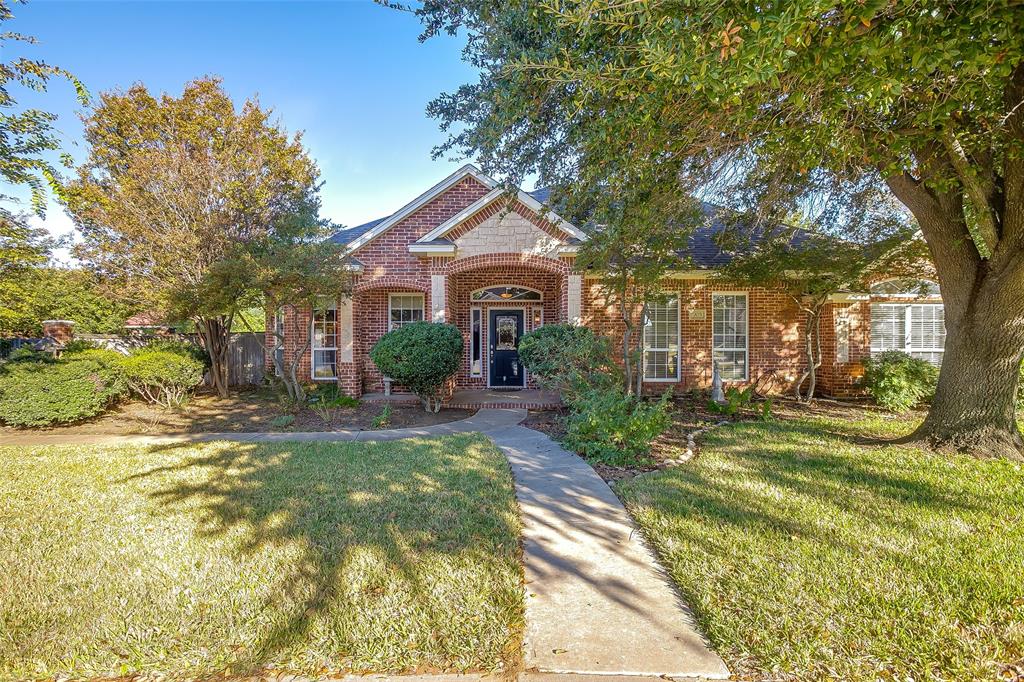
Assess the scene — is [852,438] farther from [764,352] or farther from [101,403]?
[101,403]

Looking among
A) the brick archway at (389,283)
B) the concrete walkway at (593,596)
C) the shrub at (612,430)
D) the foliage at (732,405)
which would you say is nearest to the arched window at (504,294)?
the brick archway at (389,283)

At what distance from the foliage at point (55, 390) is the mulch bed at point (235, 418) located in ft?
1.01

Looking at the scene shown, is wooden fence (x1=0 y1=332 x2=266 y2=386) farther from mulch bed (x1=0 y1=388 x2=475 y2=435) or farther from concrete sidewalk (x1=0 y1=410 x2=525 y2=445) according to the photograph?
concrete sidewalk (x1=0 y1=410 x2=525 y2=445)

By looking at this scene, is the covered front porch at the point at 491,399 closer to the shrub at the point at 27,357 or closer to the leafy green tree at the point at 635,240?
the leafy green tree at the point at 635,240

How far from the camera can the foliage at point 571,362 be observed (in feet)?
26.0

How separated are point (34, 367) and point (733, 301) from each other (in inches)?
609

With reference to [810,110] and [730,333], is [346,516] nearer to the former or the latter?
[810,110]

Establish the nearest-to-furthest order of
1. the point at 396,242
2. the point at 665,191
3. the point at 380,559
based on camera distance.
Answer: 1. the point at 380,559
2. the point at 665,191
3. the point at 396,242

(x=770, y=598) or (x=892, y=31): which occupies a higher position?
(x=892, y=31)

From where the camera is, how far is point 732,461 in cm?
584

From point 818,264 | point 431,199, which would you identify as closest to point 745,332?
point 818,264

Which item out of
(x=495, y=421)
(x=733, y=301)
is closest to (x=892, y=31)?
(x=495, y=421)

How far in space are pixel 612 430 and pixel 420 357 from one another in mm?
4334

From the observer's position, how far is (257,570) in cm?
319
